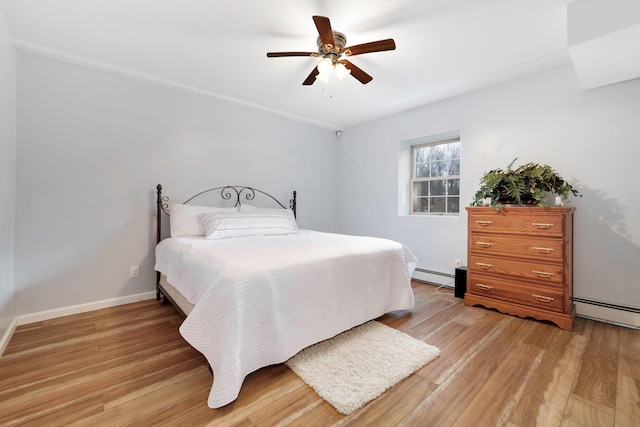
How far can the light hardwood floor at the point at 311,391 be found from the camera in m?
1.32

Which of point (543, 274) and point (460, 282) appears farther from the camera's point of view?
point (460, 282)

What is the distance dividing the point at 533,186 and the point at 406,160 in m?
1.78

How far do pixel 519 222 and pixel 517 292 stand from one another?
2.11 ft

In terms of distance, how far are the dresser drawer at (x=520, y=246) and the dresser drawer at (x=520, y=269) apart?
59 mm

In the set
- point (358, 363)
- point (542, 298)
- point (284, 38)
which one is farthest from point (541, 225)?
point (284, 38)

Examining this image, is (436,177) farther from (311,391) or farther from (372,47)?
(311,391)

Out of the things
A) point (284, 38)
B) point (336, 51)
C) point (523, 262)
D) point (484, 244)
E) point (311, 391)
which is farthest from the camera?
point (484, 244)

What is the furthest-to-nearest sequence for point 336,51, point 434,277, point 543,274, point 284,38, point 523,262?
point 434,277
point 523,262
point 543,274
point 284,38
point 336,51

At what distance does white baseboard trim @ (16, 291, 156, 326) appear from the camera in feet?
7.75

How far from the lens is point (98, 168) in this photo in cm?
266

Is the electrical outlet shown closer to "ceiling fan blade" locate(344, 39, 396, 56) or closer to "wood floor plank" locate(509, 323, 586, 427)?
"ceiling fan blade" locate(344, 39, 396, 56)

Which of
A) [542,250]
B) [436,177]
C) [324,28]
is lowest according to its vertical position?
[542,250]

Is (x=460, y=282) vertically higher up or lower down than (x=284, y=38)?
lower down

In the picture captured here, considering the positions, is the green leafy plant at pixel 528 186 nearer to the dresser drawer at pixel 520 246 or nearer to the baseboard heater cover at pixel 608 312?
the dresser drawer at pixel 520 246
